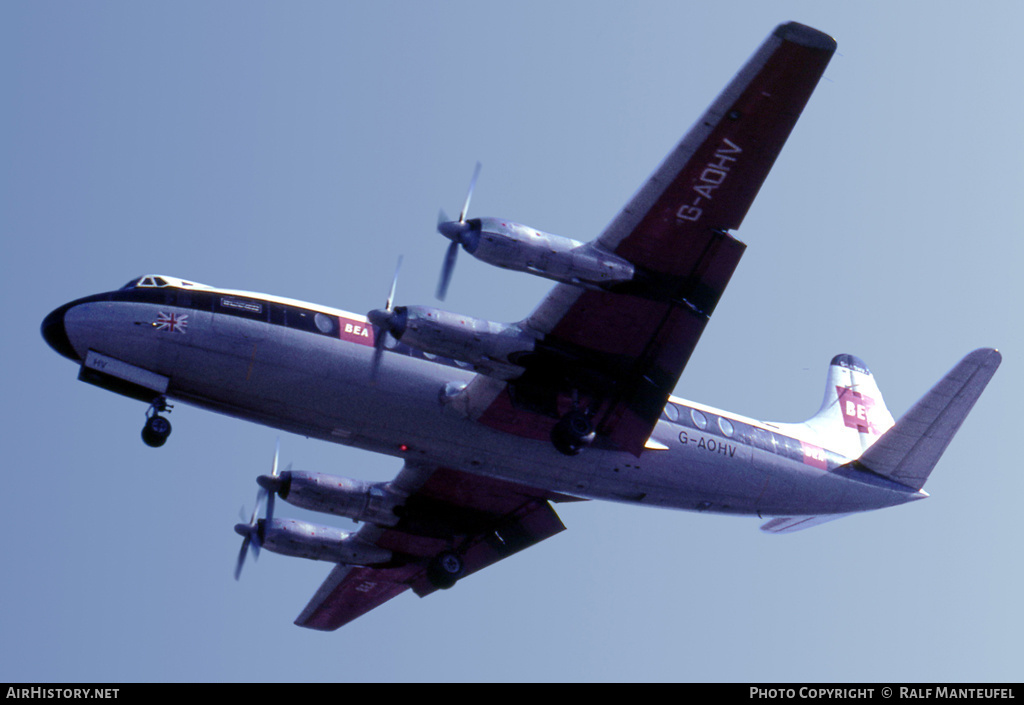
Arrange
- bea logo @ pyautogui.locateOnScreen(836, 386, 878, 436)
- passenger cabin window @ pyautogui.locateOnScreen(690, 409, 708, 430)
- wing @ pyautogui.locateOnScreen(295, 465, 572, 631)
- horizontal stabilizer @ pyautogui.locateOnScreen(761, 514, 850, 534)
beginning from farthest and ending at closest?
bea logo @ pyautogui.locateOnScreen(836, 386, 878, 436), horizontal stabilizer @ pyautogui.locateOnScreen(761, 514, 850, 534), wing @ pyautogui.locateOnScreen(295, 465, 572, 631), passenger cabin window @ pyautogui.locateOnScreen(690, 409, 708, 430)

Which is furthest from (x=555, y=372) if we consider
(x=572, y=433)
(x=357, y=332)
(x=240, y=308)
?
(x=240, y=308)

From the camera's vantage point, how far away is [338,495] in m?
30.0

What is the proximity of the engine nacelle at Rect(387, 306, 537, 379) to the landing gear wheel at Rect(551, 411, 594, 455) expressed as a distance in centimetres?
145

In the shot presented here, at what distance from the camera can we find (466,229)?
2222cm

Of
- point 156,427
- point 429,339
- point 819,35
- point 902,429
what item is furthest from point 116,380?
point 902,429

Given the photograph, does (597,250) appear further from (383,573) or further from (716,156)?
(383,573)

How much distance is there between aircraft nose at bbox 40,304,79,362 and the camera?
79.4ft

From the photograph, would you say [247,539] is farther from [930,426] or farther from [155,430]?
[930,426]

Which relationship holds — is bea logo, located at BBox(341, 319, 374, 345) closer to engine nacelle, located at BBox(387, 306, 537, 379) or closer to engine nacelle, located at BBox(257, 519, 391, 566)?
engine nacelle, located at BBox(387, 306, 537, 379)

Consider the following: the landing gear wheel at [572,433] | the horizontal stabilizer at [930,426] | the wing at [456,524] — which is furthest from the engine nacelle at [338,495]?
the horizontal stabilizer at [930,426]

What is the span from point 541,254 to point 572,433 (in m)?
4.41

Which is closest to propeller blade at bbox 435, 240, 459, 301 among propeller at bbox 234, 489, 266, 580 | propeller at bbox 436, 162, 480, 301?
propeller at bbox 436, 162, 480, 301
